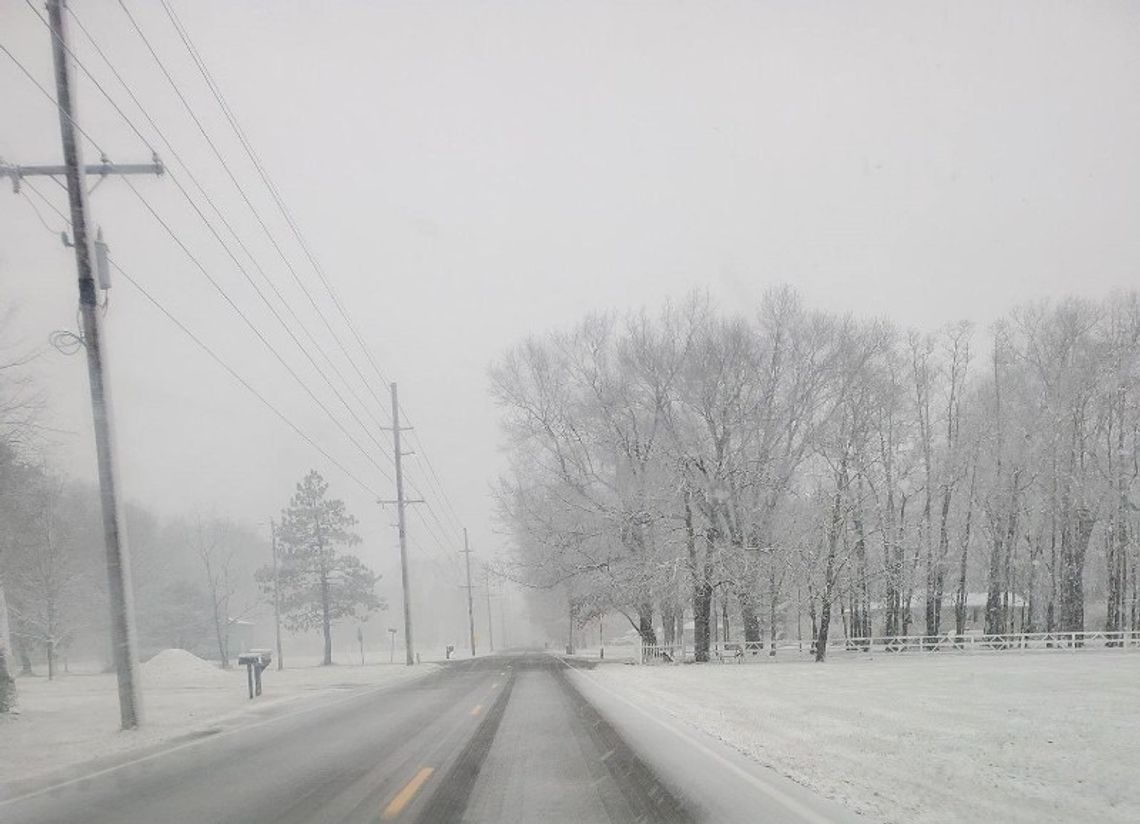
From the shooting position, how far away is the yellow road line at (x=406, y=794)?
20.3 feet

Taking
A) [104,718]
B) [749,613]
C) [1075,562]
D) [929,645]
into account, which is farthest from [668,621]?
[104,718]

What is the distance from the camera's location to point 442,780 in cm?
748

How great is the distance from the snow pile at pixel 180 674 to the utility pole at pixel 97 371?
38.0ft

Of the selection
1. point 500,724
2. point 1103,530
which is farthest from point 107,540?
point 1103,530

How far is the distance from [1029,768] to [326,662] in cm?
4988

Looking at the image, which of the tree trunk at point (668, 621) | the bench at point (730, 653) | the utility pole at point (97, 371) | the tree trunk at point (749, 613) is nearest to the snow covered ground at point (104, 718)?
the utility pole at point (97, 371)

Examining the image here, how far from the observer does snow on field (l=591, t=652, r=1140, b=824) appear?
6.39 m

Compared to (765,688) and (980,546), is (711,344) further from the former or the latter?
(980,546)

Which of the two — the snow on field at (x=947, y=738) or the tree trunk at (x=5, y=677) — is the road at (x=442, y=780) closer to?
the snow on field at (x=947, y=738)

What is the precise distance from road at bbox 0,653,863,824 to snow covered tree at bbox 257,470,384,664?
4519 centimetres

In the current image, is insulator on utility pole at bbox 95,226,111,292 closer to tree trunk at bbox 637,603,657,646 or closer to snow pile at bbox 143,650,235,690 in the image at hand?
snow pile at bbox 143,650,235,690

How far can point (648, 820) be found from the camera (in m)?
5.94

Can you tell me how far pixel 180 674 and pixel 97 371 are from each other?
19728 millimetres

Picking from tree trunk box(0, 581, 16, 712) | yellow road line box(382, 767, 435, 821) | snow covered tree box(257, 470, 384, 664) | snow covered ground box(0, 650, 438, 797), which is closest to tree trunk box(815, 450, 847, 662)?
snow covered ground box(0, 650, 438, 797)
